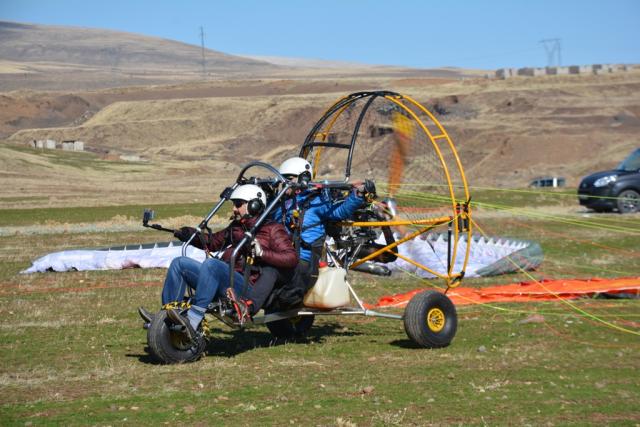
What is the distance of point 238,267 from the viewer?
974 centimetres

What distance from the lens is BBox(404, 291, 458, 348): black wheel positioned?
9.98 metres

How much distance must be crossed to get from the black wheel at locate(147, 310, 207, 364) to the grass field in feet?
0.46

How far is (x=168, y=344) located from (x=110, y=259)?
898 centimetres

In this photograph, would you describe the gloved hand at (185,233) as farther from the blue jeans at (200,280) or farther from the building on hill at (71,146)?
the building on hill at (71,146)

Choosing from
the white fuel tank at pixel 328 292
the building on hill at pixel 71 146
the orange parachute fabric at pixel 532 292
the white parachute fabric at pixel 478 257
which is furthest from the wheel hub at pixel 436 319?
the building on hill at pixel 71 146

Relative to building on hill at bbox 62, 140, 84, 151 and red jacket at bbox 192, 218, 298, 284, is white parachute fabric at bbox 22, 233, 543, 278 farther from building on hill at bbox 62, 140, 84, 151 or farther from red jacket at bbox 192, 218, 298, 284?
Answer: building on hill at bbox 62, 140, 84, 151

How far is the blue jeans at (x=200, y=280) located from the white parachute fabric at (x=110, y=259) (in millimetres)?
8231

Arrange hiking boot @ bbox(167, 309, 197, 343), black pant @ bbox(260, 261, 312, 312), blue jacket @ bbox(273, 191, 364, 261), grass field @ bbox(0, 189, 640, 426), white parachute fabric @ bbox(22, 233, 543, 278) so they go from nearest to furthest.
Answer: grass field @ bbox(0, 189, 640, 426) → hiking boot @ bbox(167, 309, 197, 343) → black pant @ bbox(260, 261, 312, 312) → blue jacket @ bbox(273, 191, 364, 261) → white parachute fabric @ bbox(22, 233, 543, 278)

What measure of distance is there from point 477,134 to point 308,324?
6171 cm

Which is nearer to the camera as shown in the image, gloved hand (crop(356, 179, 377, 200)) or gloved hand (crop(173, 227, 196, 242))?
gloved hand (crop(356, 179, 377, 200))

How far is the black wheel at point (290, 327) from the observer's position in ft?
35.7

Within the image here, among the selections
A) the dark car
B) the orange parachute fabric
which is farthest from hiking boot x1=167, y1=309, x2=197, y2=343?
the dark car

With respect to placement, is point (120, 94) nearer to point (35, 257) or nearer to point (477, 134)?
point (477, 134)

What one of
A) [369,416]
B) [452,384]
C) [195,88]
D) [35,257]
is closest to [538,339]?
[452,384]
